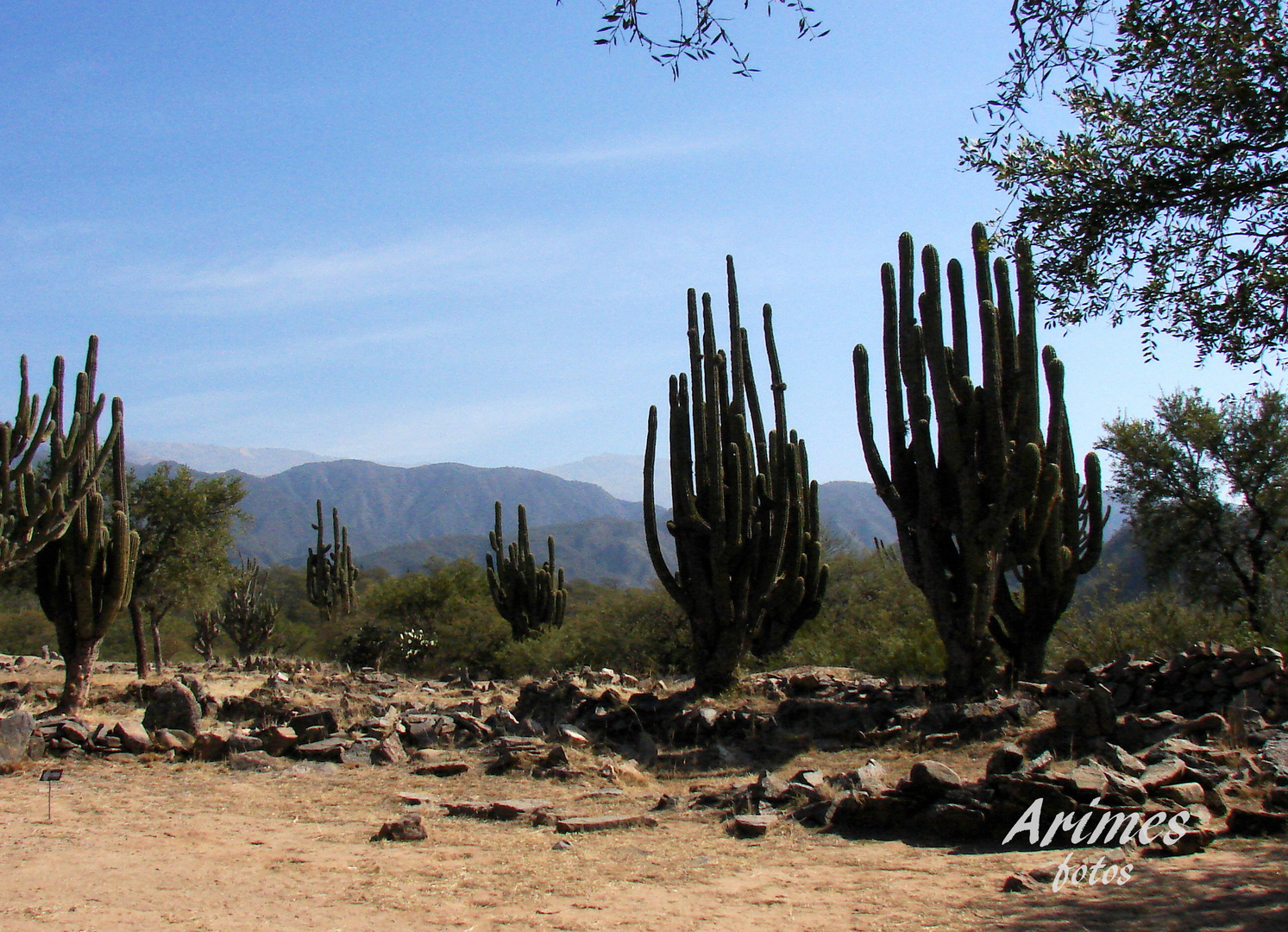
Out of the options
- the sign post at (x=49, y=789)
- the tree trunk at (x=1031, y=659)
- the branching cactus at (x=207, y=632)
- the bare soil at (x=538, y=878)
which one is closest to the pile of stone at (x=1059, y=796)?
the bare soil at (x=538, y=878)

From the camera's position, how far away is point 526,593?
93.4 ft

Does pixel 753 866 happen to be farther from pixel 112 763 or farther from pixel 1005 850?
pixel 112 763

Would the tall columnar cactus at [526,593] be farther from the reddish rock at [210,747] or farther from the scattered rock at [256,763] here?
the scattered rock at [256,763]

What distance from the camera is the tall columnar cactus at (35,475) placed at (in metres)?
13.5

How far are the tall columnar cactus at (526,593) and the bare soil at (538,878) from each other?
62.5ft

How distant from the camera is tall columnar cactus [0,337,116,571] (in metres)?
13.5

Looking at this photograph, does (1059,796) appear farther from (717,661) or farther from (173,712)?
(173,712)

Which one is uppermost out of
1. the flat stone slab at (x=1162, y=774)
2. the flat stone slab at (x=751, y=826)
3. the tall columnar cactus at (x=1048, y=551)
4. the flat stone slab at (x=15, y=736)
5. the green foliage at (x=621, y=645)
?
the tall columnar cactus at (x=1048, y=551)

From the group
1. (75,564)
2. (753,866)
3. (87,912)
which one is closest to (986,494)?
(753,866)

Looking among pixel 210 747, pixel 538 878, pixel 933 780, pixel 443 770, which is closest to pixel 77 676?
pixel 210 747

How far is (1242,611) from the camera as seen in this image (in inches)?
687

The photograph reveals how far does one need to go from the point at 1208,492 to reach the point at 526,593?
696 inches

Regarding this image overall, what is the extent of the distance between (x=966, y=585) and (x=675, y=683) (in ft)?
27.3

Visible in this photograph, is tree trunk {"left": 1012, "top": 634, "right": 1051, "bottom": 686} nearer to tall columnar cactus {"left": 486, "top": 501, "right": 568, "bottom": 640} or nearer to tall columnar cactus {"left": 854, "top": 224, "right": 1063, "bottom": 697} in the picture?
tall columnar cactus {"left": 854, "top": 224, "right": 1063, "bottom": 697}
